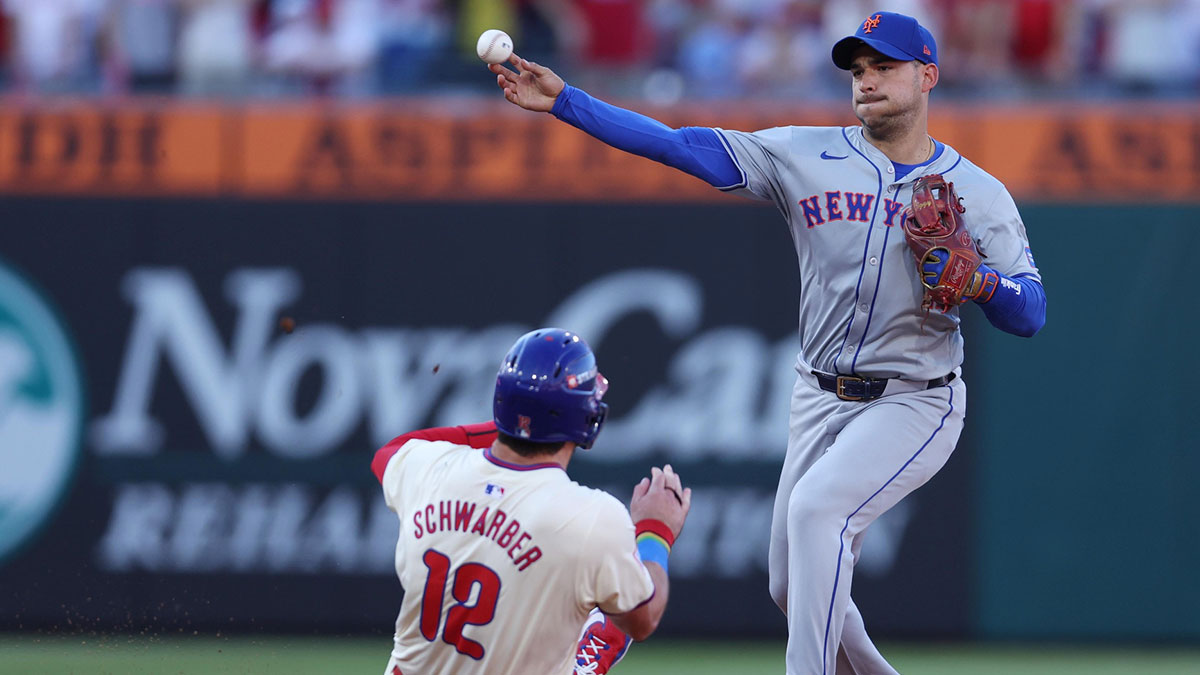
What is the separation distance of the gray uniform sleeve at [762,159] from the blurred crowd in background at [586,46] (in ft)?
11.9

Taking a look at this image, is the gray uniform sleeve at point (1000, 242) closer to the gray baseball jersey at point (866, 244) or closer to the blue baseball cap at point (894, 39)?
the gray baseball jersey at point (866, 244)

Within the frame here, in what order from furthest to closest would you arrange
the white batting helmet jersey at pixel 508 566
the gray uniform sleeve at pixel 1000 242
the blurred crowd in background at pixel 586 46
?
the blurred crowd in background at pixel 586 46, the gray uniform sleeve at pixel 1000 242, the white batting helmet jersey at pixel 508 566

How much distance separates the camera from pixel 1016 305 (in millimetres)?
4660

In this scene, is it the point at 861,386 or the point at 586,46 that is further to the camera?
the point at 586,46

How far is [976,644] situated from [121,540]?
4.73 metres

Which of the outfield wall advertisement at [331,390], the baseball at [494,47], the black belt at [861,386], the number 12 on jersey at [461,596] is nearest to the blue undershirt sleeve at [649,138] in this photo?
the baseball at [494,47]

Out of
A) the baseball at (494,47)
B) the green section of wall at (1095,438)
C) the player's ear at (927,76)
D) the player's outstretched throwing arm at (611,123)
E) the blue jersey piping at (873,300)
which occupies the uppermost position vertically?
the baseball at (494,47)

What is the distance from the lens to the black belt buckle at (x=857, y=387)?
16.3 feet

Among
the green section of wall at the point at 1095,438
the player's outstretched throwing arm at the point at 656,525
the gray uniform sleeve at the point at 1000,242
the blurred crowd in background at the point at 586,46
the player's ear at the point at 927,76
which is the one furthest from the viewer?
the blurred crowd in background at the point at 586,46

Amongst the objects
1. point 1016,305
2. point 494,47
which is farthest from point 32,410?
point 1016,305

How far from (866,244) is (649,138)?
778 mm

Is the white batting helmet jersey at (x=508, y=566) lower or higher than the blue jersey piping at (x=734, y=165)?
lower

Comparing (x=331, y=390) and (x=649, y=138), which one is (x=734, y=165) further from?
(x=331, y=390)

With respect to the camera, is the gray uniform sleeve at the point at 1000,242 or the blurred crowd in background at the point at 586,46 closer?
the gray uniform sleeve at the point at 1000,242
